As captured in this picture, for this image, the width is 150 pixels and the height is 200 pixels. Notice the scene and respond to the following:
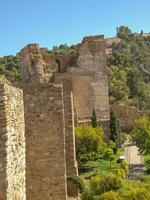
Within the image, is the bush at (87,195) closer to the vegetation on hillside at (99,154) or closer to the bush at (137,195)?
the bush at (137,195)

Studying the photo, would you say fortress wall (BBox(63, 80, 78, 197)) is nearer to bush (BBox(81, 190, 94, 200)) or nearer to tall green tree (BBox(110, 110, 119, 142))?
bush (BBox(81, 190, 94, 200))

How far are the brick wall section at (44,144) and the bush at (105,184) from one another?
6.92 m

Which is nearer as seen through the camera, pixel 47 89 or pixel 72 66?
pixel 47 89

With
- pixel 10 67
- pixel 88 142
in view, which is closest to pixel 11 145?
pixel 88 142

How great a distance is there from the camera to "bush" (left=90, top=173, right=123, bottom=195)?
664 inches

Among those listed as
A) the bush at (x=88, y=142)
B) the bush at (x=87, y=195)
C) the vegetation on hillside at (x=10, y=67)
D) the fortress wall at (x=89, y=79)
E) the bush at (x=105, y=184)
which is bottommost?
the bush at (x=87, y=195)

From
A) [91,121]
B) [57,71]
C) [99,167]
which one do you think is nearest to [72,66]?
[57,71]

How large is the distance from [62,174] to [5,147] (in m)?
3.79

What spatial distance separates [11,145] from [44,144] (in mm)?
3254

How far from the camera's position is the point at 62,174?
32.7 feet

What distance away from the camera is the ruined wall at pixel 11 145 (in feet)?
20.6

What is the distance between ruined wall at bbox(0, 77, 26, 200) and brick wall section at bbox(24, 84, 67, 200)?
2.25 m

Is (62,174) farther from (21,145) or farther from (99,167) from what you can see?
(99,167)

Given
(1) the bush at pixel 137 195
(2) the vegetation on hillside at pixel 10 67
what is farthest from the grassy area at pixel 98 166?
(2) the vegetation on hillside at pixel 10 67
